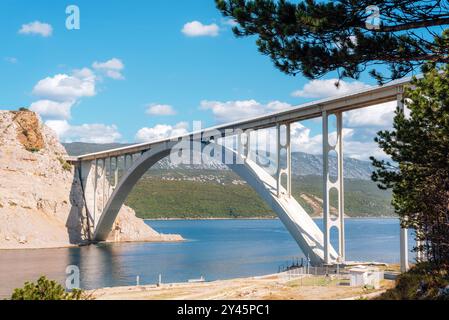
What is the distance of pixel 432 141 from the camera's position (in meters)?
11.8

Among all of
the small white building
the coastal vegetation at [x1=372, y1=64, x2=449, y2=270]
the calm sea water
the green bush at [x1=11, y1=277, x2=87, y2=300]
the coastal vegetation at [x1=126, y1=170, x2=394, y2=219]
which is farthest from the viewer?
the coastal vegetation at [x1=126, y1=170, x2=394, y2=219]

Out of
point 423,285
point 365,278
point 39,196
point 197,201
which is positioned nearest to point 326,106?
point 365,278

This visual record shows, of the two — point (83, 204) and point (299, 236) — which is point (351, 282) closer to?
point (299, 236)

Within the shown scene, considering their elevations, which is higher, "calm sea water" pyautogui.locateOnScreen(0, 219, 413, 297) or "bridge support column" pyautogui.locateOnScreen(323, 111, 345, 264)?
"bridge support column" pyautogui.locateOnScreen(323, 111, 345, 264)

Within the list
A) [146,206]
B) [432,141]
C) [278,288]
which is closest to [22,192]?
[278,288]

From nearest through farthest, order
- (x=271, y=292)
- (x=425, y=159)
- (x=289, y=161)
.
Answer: (x=425, y=159), (x=271, y=292), (x=289, y=161)

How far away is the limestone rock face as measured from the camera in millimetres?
58438

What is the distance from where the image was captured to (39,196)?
63156 millimetres

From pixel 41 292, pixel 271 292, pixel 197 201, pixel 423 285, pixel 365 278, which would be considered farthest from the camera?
pixel 197 201

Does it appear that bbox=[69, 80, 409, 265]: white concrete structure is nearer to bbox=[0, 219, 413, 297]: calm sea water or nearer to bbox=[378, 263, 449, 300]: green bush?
bbox=[378, 263, 449, 300]: green bush

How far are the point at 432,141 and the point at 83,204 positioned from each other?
61.8 meters

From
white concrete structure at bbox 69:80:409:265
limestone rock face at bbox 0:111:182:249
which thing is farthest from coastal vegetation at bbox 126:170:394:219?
white concrete structure at bbox 69:80:409:265

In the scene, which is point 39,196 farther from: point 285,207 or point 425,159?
point 425,159

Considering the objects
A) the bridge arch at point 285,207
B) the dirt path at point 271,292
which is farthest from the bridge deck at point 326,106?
the dirt path at point 271,292
